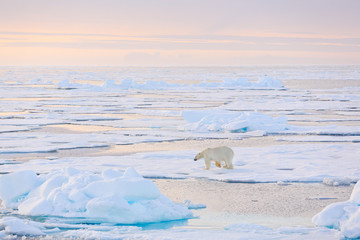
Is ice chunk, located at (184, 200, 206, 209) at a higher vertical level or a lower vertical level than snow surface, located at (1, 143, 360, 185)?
lower

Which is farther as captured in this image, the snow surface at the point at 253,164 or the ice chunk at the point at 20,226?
the snow surface at the point at 253,164

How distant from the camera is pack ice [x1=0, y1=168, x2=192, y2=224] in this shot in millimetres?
5176

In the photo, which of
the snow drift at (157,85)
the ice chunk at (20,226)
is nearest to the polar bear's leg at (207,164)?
the ice chunk at (20,226)

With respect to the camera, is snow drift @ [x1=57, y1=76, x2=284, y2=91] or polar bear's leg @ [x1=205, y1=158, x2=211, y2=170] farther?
snow drift @ [x1=57, y1=76, x2=284, y2=91]

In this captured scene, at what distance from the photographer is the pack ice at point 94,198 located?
518cm

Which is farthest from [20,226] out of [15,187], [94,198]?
[15,187]

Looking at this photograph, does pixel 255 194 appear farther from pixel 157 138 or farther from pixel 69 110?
pixel 69 110

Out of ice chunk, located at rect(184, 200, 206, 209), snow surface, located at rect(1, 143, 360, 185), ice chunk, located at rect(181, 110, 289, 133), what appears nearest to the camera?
ice chunk, located at rect(184, 200, 206, 209)

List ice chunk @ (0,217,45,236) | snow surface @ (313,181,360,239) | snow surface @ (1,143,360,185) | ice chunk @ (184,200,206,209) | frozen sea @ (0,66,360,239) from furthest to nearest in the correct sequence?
1. snow surface @ (1,143,360,185)
2. ice chunk @ (184,200,206,209)
3. frozen sea @ (0,66,360,239)
4. ice chunk @ (0,217,45,236)
5. snow surface @ (313,181,360,239)

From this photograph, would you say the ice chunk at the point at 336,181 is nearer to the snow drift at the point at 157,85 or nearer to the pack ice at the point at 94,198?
the pack ice at the point at 94,198

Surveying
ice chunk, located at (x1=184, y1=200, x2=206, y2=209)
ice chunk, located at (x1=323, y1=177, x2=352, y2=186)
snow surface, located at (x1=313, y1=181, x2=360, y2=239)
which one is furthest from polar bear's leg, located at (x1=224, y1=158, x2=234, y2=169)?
snow surface, located at (x1=313, y1=181, x2=360, y2=239)

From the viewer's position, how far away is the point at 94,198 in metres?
5.28

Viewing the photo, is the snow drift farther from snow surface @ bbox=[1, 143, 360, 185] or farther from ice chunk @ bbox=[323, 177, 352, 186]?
ice chunk @ bbox=[323, 177, 352, 186]

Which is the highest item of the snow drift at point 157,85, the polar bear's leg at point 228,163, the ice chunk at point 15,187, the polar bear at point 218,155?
the snow drift at point 157,85
